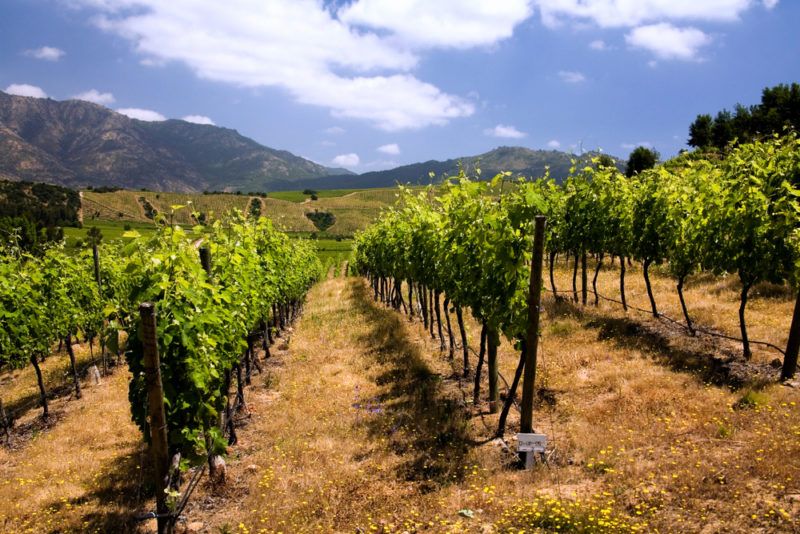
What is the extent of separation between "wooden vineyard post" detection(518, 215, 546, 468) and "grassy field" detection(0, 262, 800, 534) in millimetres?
772

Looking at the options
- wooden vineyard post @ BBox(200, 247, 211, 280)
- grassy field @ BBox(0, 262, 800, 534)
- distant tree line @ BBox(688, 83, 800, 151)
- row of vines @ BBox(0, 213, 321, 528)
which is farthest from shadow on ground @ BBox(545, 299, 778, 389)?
distant tree line @ BBox(688, 83, 800, 151)

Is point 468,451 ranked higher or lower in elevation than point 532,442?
lower

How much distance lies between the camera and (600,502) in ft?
24.2

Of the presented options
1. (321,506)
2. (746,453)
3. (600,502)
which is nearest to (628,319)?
(746,453)

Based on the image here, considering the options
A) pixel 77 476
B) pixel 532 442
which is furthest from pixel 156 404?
pixel 532 442

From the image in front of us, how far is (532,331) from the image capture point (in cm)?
881

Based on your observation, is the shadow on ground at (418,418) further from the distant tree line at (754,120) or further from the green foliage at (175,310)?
the distant tree line at (754,120)

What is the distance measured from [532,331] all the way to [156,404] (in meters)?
6.47

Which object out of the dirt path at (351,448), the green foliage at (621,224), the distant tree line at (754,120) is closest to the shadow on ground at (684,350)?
the green foliage at (621,224)

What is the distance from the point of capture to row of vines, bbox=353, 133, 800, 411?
10.2m

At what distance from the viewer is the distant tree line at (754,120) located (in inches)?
2018

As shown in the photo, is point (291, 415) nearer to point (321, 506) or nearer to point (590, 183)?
point (321, 506)

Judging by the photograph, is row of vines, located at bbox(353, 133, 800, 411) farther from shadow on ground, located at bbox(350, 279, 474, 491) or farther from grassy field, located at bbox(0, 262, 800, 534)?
grassy field, located at bbox(0, 262, 800, 534)

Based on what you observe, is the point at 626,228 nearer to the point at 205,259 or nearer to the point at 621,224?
the point at 621,224
